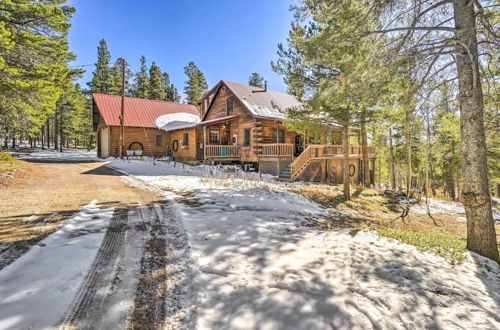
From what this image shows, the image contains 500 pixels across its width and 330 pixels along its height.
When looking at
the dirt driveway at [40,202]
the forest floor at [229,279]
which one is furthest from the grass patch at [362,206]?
the dirt driveway at [40,202]

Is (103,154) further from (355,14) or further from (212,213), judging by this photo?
(355,14)

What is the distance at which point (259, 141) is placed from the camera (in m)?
17.2

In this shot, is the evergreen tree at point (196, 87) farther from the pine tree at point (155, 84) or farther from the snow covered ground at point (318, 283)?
the snow covered ground at point (318, 283)

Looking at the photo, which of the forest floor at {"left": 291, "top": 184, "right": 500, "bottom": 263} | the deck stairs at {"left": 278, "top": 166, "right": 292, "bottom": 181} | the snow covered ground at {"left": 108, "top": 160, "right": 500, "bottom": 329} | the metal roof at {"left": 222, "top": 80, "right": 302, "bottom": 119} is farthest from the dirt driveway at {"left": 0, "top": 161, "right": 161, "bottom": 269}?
the metal roof at {"left": 222, "top": 80, "right": 302, "bottom": 119}

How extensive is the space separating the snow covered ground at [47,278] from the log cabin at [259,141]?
1015cm

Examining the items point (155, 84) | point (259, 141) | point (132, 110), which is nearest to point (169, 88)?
point (155, 84)

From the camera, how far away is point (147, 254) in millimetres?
3541

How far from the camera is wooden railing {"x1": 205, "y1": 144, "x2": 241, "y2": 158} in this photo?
59.1 ft

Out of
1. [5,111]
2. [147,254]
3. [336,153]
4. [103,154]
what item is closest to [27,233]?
[147,254]

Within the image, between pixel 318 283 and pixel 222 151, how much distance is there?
16151 millimetres

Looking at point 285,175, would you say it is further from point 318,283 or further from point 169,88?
point 169,88

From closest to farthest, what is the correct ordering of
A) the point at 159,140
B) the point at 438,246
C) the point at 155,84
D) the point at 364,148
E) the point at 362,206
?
the point at 438,246
the point at 362,206
the point at 364,148
the point at 159,140
the point at 155,84

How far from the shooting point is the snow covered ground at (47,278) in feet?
7.09

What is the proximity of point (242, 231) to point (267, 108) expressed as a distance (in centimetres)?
1573
